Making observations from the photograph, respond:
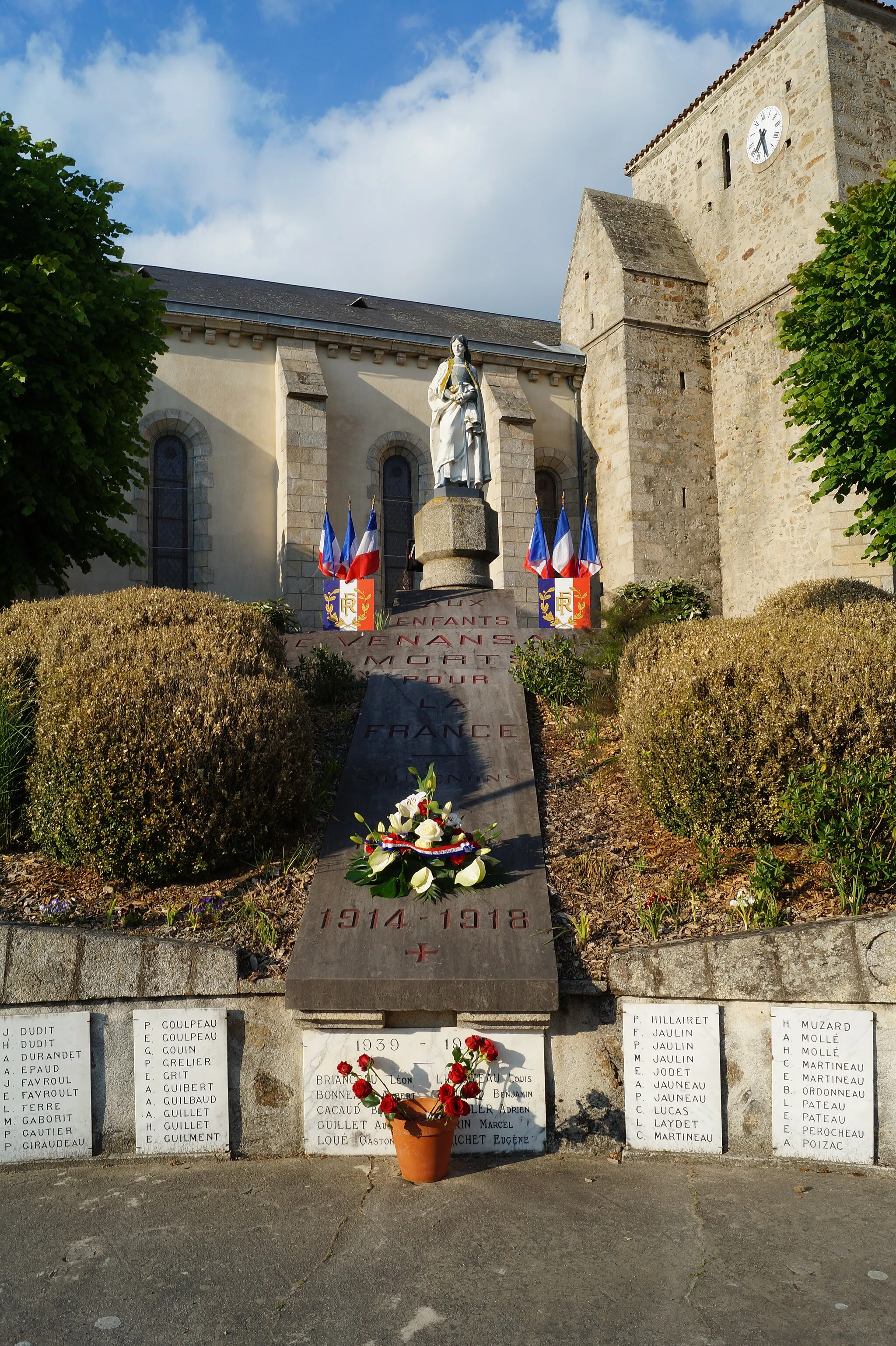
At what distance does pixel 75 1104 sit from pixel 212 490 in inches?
548

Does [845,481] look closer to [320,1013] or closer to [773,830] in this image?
[773,830]

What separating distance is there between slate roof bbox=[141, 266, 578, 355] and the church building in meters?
0.11

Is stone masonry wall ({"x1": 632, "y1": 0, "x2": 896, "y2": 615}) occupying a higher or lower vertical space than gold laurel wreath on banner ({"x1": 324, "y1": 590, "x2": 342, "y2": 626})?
higher

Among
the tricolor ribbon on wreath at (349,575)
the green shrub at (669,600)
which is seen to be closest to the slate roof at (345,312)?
the tricolor ribbon on wreath at (349,575)

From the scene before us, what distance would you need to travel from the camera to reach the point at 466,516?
460 inches

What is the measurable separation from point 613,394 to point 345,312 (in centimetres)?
554

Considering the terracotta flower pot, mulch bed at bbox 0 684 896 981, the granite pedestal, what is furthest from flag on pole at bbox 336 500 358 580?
the terracotta flower pot

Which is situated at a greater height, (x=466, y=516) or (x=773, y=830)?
(x=466, y=516)

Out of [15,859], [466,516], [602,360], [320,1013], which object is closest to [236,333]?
[602,360]

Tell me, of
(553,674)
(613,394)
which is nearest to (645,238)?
(613,394)

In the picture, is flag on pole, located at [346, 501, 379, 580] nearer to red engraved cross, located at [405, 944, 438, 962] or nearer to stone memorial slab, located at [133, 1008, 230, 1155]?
red engraved cross, located at [405, 944, 438, 962]

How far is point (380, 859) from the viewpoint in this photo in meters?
5.35

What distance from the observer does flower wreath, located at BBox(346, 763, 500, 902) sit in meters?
5.30

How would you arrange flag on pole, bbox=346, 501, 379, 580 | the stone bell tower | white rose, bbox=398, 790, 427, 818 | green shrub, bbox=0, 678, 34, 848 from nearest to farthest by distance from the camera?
1. white rose, bbox=398, 790, 427, 818
2. green shrub, bbox=0, 678, 34, 848
3. flag on pole, bbox=346, 501, 379, 580
4. the stone bell tower
